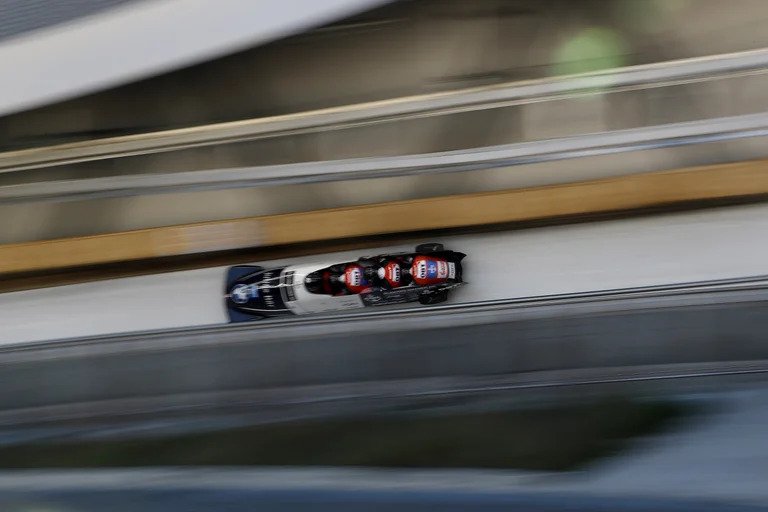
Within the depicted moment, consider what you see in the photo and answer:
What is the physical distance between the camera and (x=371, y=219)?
5012 millimetres

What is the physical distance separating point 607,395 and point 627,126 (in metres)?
1.90

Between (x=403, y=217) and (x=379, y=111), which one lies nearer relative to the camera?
(x=403, y=217)

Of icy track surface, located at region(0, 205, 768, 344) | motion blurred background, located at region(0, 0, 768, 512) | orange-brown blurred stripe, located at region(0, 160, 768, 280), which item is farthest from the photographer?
icy track surface, located at region(0, 205, 768, 344)

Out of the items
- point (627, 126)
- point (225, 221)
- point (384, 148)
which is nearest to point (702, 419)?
point (627, 126)

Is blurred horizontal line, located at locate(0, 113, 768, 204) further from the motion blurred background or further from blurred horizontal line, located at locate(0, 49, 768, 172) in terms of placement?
blurred horizontal line, located at locate(0, 49, 768, 172)

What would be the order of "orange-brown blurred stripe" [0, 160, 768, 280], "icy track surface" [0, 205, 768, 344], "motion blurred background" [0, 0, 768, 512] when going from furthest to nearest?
"icy track surface" [0, 205, 768, 344] < "orange-brown blurred stripe" [0, 160, 768, 280] < "motion blurred background" [0, 0, 768, 512]

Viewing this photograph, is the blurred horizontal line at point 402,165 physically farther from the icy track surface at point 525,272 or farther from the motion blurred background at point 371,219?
the icy track surface at point 525,272

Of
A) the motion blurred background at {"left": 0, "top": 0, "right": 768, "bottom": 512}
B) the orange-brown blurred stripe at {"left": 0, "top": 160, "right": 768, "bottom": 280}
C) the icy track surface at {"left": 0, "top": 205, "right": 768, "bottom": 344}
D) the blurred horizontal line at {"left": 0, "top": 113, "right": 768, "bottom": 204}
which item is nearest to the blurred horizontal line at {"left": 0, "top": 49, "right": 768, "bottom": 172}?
the motion blurred background at {"left": 0, "top": 0, "right": 768, "bottom": 512}

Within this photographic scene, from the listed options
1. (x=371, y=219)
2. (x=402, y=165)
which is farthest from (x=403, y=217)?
(x=402, y=165)

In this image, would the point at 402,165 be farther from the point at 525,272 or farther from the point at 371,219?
the point at 525,272

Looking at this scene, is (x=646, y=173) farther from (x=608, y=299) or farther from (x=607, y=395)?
(x=607, y=395)

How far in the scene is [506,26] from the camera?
504 centimetres

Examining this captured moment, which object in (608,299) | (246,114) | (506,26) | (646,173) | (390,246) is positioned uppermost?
(506,26)

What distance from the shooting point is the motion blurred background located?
4160 millimetres
